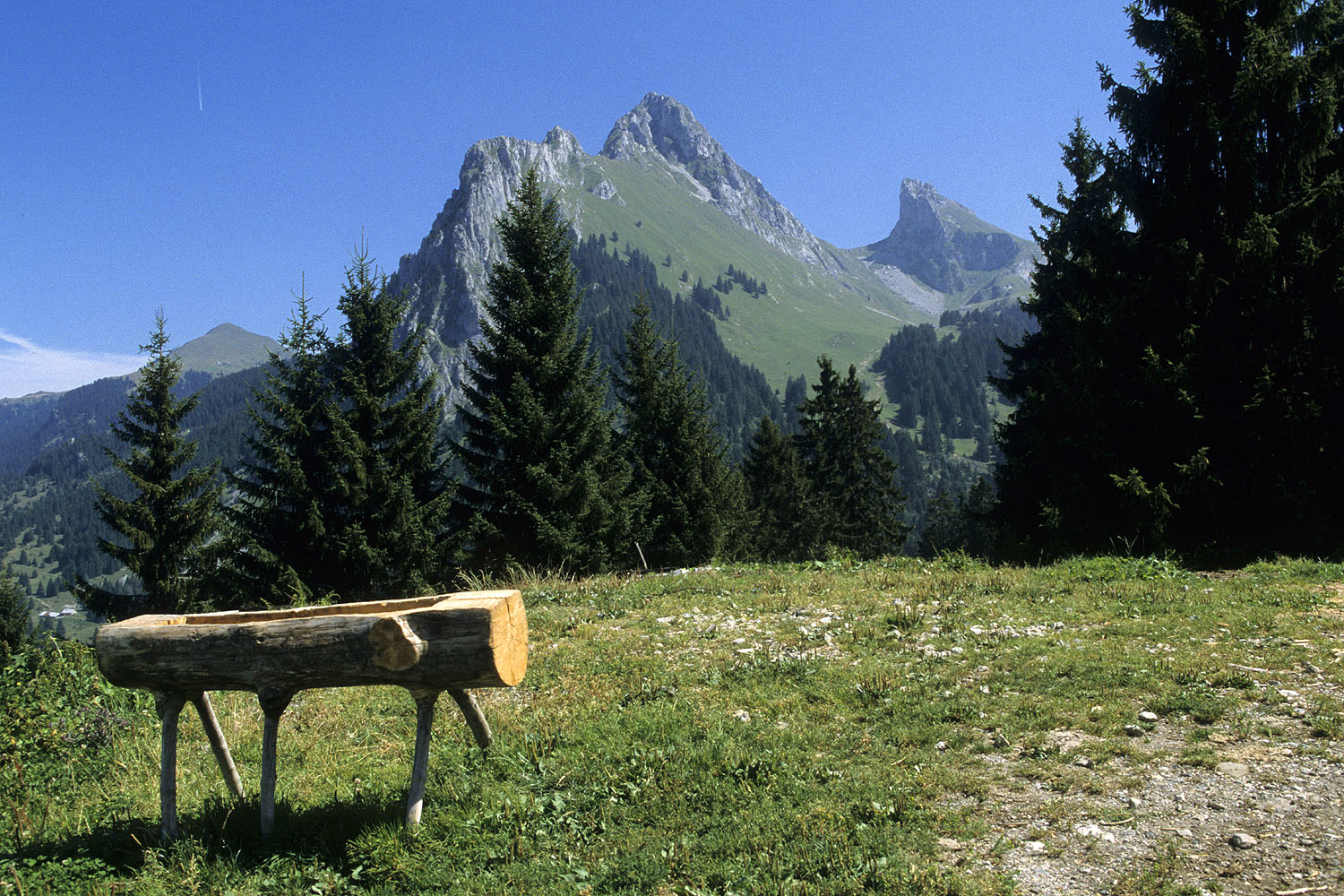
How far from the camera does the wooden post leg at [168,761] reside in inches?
214

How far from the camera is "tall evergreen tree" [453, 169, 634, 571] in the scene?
22.2 m

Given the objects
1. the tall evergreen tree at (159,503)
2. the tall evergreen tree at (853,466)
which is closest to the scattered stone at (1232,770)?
the tall evergreen tree at (159,503)

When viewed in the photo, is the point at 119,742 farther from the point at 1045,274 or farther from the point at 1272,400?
the point at 1045,274

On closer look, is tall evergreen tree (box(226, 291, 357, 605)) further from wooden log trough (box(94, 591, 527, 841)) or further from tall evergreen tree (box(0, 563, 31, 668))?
tall evergreen tree (box(0, 563, 31, 668))

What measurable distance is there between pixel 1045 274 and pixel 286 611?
25694 mm

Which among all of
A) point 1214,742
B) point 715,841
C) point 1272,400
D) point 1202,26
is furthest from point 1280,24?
point 715,841

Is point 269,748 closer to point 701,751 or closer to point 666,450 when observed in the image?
point 701,751

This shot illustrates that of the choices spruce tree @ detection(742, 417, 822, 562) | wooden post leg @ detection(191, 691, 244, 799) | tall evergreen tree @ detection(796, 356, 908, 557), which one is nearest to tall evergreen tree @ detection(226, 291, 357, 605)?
wooden post leg @ detection(191, 691, 244, 799)

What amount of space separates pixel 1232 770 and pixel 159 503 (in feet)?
102

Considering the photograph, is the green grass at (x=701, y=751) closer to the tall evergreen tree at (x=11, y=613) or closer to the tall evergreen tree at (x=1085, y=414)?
→ the tall evergreen tree at (x=1085, y=414)

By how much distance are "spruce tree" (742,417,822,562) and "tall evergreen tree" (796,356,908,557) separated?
1891 mm

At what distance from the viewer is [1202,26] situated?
49.0 feet

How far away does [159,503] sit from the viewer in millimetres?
26266

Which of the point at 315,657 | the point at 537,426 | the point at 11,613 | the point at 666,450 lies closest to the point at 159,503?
the point at 537,426
